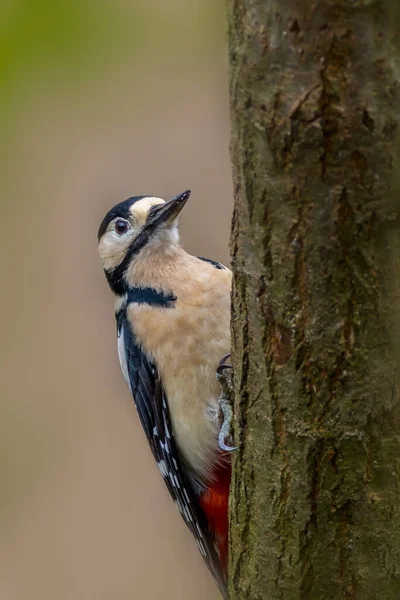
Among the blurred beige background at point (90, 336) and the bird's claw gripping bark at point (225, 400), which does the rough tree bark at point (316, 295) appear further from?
the blurred beige background at point (90, 336)

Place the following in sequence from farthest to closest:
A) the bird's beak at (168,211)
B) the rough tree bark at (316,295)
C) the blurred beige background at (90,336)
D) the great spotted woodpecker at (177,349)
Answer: the blurred beige background at (90,336) → the bird's beak at (168,211) → the great spotted woodpecker at (177,349) → the rough tree bark at (316,295)

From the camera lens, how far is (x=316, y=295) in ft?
5.17

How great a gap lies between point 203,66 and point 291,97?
0.87 feet

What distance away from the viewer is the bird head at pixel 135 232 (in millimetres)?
3416

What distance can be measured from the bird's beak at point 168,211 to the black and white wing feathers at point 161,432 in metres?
0.46

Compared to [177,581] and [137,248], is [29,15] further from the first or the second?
[177,581]

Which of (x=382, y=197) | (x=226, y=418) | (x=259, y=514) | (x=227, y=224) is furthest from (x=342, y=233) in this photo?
(x=227, y=224)

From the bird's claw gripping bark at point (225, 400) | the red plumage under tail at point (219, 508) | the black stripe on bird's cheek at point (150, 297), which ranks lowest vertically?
the red plumage under tail at point (219, 508)

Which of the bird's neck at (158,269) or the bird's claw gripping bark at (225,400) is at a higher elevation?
the bird's neck at (158,269)

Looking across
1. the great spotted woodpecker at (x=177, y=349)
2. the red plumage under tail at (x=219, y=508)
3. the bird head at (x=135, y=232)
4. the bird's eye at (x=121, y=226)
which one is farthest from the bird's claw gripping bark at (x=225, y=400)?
the bird's eye at (x=121, y=226)

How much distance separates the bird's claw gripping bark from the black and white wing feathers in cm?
36

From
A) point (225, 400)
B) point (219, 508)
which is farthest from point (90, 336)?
point (225, 400)

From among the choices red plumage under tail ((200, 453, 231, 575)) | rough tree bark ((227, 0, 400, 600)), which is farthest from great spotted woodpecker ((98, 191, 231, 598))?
rough tree bark ((227, 0, 400, 600))

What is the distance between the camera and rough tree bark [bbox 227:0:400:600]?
1.36 metres
